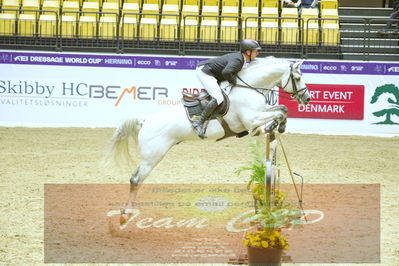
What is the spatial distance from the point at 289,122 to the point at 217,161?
438cm

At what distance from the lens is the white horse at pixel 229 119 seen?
27.7 feet

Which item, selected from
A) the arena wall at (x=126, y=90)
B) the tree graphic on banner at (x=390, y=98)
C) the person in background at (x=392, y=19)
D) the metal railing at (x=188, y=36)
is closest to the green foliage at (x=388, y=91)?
the tree graphic on banner at (x=390, y=98)

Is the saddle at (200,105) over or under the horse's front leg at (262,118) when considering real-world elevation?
over

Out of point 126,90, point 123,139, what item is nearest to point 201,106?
point 123,139

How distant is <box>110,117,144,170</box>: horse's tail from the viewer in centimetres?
875

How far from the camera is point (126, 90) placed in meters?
16.7

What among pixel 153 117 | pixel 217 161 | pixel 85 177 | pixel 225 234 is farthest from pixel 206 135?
pixel 217 161

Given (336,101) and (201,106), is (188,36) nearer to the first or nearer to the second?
(336,101)

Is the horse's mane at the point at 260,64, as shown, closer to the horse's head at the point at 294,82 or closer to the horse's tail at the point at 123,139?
the horse's head at the point at 294,82

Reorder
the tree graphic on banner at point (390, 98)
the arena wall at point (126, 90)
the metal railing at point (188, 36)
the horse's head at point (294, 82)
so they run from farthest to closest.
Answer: the metal railing at point (188, 36)
the arena wall at point (126, 90)
the tree graphic on banner at point (390, 98)
the horse's head at point (294, 82)

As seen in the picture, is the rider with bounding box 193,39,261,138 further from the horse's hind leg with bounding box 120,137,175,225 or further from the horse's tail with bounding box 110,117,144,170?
the horse's tail with bounding box 110,117,144,170

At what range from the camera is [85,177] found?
11273 millimetres

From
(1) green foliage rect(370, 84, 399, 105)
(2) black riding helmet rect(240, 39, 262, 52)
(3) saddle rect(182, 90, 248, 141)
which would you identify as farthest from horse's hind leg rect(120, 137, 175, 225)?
(1) green foliage rect(370, 84, 399, 105)

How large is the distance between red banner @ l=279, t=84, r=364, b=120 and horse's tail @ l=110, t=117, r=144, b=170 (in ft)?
27.2
